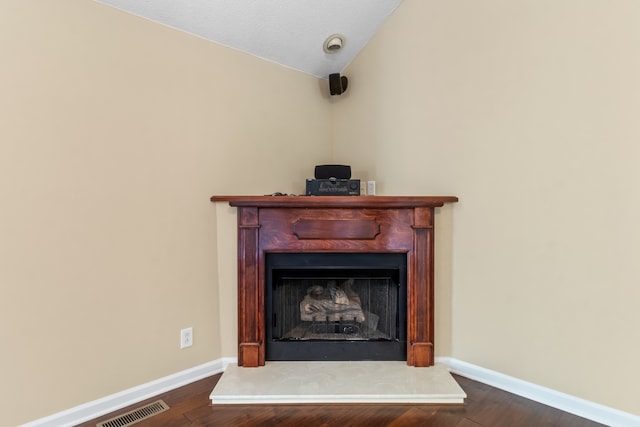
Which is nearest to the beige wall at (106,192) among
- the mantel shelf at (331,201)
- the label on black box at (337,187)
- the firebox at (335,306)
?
the mantel shelf at (331,201)

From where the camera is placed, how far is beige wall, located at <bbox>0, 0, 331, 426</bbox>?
1388mm

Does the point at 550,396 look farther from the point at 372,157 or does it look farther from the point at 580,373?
the point at 372,157

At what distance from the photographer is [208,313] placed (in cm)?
195

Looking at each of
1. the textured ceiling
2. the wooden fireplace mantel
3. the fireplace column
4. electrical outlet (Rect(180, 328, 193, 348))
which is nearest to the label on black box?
the wooden fireplace mantel

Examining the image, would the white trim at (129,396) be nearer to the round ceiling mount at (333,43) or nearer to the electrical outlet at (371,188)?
the electrical outlet at (371,188)

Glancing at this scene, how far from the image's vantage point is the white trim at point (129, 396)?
4.84ft

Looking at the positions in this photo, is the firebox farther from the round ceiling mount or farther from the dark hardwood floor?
the round ceiling mount

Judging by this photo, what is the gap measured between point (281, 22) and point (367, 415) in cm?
229

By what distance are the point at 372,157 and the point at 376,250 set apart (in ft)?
2.76

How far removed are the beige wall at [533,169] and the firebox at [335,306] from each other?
0.31m

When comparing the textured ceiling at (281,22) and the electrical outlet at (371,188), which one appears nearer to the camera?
the textured ceiling at (281,22)

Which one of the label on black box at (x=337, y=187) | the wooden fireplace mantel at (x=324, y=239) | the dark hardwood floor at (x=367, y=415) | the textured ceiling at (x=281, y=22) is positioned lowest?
the dark hardwood floor at (x=367, y=415)

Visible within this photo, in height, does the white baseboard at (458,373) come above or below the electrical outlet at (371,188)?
below

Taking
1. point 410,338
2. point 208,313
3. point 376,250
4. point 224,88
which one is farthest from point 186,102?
point 410,338
